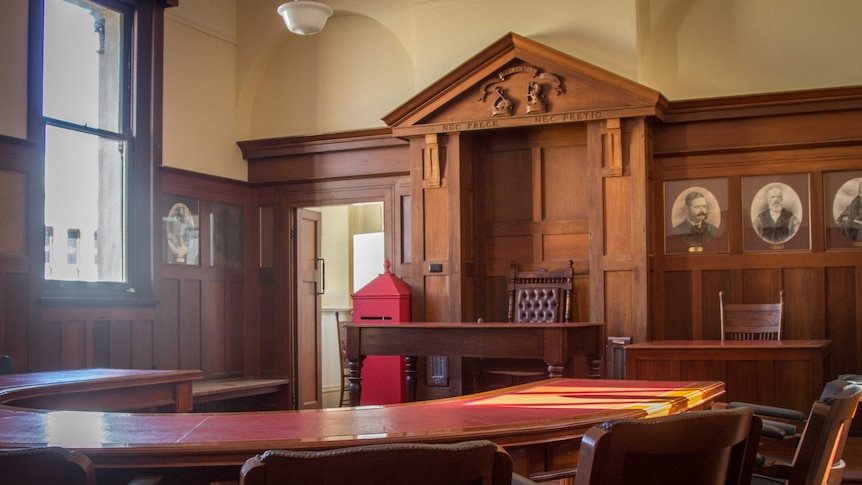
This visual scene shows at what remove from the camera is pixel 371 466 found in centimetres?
166

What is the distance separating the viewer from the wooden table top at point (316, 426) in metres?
2.18

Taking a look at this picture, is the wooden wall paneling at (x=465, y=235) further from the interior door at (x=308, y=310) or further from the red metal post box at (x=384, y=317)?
the interior door at (x=308, y=310)

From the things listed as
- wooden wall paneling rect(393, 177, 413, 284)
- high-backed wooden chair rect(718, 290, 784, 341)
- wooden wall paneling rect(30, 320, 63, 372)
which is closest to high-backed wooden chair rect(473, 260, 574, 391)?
wooden wall paneling rect(393, 177, 413, 284)

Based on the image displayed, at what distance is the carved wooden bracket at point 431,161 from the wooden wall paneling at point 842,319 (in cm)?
324

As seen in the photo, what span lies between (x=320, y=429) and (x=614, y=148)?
5.47m

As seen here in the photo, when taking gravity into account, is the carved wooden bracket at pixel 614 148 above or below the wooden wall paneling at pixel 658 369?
above

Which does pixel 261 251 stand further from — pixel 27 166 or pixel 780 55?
pixel 780 55

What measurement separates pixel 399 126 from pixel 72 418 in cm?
577

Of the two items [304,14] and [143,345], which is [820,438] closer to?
[304,14]

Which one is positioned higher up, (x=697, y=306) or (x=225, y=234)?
(x=225, y=234)

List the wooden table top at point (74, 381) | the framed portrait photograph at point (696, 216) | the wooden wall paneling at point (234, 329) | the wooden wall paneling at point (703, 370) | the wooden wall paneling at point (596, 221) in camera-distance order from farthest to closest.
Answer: the wooden wall paneling at point (234, 329)
the framed portrait photograph at point (696, 216)
the wooden wall paneling at point (596, 221)
the wooden wall paneling at point (703, 370)
the wooden table top at point (74, 381)

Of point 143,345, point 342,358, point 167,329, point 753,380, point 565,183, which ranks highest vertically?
point 565,183

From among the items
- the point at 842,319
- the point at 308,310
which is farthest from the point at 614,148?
the point at 308,310

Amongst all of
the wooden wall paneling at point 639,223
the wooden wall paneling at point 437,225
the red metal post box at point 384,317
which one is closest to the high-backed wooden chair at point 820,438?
the wooden wall paneling at point 639,223
